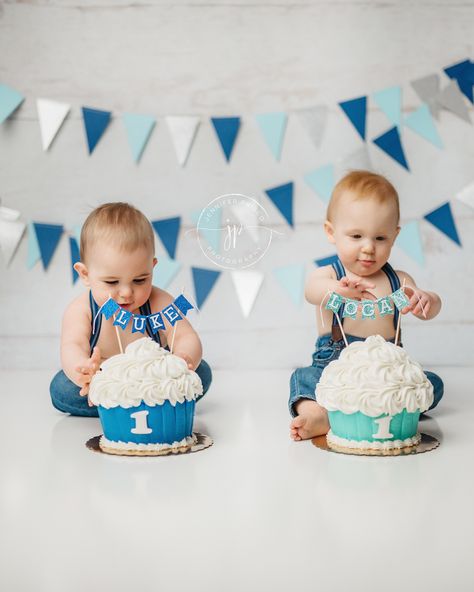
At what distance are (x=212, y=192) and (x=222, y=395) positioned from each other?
827mm

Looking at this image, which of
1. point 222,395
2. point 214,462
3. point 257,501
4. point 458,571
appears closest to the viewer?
point 458,571

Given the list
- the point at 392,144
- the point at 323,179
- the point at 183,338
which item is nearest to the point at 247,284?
the point at 323,179

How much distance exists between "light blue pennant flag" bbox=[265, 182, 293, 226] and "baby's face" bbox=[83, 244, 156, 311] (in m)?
1.01

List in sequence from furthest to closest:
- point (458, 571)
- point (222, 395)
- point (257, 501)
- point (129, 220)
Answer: point (222, 395) → point (129, 220) → point (257, 501) → point (458, 571)

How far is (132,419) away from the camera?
1646mm

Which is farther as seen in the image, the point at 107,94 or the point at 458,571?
the point at 107,94

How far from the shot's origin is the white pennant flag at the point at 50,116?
2877mm

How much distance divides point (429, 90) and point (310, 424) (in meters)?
1.54

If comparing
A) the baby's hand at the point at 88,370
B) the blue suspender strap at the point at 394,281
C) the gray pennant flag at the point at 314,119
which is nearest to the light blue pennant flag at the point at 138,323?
the baby's hand at the point at 88,370

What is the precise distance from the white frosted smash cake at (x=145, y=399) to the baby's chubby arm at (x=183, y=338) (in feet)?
0.72

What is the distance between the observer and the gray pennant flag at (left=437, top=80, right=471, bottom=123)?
288 cm

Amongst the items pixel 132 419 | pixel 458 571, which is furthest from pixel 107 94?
pixel 458 571

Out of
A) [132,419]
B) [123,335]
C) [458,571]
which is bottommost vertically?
[458,571]

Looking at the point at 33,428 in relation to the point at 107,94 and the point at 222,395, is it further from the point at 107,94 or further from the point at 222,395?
the point at 107,94
